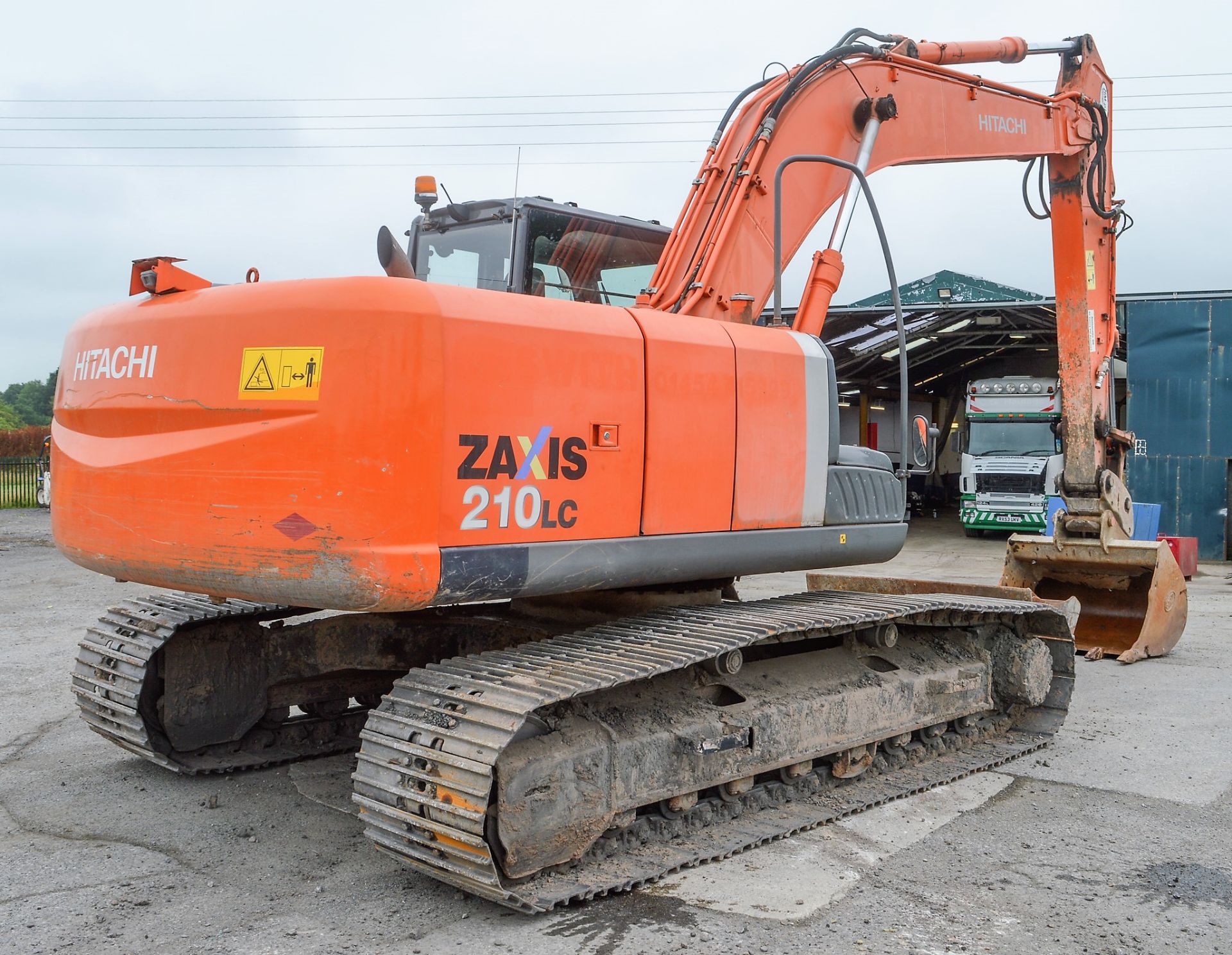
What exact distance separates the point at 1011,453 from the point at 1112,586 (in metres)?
12.7

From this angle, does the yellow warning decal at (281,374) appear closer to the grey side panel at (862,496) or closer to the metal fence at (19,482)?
the grey side panel at (862,496)

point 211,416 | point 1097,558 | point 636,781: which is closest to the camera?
point 211,416

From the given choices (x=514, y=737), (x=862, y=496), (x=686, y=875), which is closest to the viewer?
(x=514, y=737)

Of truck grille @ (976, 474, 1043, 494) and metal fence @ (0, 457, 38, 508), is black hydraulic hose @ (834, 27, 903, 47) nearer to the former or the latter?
truck grille @ (976, 474, 1043, 494)

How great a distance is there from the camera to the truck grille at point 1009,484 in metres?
20.1

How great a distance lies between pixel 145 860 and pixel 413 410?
2102 mm

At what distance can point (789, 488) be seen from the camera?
4672mm

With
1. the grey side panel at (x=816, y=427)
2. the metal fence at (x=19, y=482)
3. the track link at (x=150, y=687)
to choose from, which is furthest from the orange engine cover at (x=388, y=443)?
the metal fence at (x=19, y=482)

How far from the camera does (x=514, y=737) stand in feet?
11.6

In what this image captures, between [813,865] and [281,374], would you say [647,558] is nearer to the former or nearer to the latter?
[813,865]

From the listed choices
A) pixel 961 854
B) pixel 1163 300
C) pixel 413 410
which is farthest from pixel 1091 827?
pixel 1163 300

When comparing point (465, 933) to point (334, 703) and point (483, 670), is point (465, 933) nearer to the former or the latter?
point (483, 670)

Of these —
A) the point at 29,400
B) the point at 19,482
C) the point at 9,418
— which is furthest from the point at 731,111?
the point at 29,400

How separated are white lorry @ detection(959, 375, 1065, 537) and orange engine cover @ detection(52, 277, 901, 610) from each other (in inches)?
680
